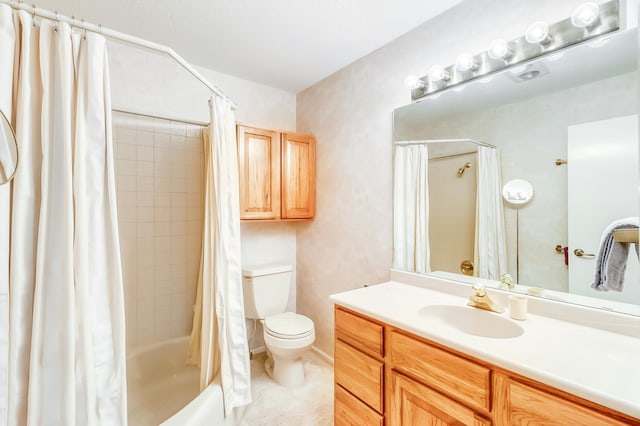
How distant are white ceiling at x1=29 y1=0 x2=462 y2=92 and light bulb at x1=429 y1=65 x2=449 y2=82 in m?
0.32

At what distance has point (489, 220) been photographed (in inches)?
58.0

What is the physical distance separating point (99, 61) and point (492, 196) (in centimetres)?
177

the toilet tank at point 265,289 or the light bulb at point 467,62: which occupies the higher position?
the light bulb at point 467,62

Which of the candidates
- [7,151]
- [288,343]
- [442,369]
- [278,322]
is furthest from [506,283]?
[7,151]

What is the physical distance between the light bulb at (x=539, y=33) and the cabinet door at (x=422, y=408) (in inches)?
60.4

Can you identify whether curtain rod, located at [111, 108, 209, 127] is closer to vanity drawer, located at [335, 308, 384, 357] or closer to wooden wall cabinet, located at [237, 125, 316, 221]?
wooden wall cabinet, located at [237, 125, 316, 221]

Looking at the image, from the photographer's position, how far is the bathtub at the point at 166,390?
1392mm

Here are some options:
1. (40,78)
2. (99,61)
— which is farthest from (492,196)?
(40,78)

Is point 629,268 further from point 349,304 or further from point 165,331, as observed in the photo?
point 165,331

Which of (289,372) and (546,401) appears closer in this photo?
(546,401)

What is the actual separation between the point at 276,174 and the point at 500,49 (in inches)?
63.8

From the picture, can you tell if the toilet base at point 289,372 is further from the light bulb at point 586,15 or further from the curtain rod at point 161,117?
the light bulb at point 586,15

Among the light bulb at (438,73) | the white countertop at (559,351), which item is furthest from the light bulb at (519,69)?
the white countertop at (559,351)

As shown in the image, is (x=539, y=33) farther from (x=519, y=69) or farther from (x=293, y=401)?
(x=293, y=401)
